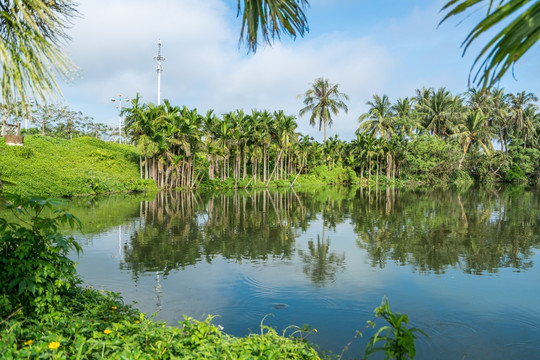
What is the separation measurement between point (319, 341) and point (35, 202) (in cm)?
414

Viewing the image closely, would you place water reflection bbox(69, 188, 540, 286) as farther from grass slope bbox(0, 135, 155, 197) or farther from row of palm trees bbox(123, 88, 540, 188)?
row of palm trees bbox(123, 88, 540, 188)

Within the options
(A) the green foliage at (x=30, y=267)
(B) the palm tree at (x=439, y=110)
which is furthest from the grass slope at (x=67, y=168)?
(B) the palm tree at (x=439, y=110)

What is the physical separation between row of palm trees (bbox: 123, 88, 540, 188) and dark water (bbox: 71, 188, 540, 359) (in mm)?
21974

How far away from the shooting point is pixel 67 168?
34.2m

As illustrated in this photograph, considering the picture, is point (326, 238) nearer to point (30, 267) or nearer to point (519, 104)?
point (30, 267)

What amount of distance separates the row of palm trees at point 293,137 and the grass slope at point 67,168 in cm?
304

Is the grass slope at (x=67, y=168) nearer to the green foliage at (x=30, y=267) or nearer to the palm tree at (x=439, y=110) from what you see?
the green foliage at (x=30, y=267)

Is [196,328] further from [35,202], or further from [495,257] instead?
[495,257]

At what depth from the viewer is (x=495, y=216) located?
1881 centimetres

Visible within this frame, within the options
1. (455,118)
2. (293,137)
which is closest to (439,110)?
(455,118)

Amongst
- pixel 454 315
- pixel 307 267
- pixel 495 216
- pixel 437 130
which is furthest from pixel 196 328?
pixel 437 130

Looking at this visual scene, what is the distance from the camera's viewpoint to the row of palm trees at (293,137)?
37.4 metres

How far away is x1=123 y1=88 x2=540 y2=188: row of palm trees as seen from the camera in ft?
123

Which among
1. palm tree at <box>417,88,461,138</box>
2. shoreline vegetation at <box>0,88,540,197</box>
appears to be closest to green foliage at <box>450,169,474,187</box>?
shoreline vegetation at <box>0,88,540,197</box>
